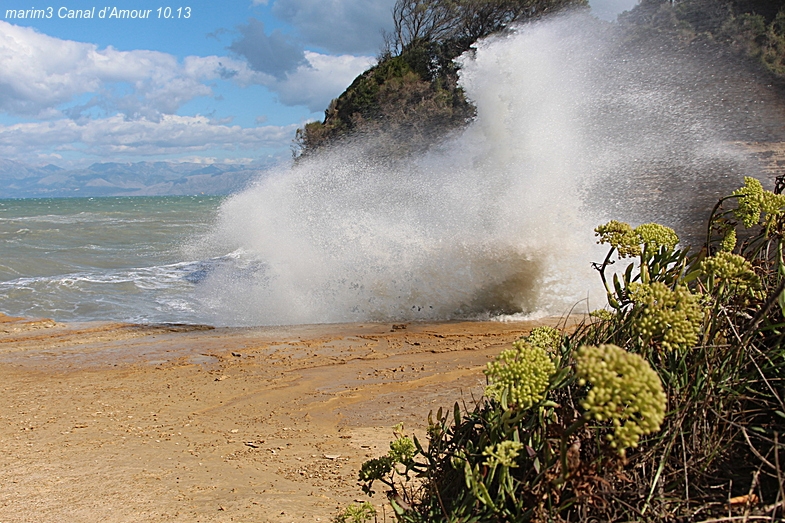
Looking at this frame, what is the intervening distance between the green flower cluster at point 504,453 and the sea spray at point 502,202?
7753mm

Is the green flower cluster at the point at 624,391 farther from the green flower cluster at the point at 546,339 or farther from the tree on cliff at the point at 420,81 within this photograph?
the tree on cliff at the point at 420,81

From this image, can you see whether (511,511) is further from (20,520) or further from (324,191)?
(324,191)

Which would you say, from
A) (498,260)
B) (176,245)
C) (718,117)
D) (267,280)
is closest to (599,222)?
(498,260)

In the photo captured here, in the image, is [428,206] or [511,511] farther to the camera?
[428,206]

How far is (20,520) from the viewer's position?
9.44 feet

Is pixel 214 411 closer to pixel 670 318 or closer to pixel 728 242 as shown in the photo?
pixel 728 242

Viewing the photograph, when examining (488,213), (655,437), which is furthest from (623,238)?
(488,213)

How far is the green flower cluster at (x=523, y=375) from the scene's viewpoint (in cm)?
126

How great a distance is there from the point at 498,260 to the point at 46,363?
601 cm

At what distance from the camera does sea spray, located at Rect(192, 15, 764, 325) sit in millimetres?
9461

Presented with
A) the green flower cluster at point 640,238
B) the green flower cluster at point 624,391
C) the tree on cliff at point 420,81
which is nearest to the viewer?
the green flower cluster at point 624,391

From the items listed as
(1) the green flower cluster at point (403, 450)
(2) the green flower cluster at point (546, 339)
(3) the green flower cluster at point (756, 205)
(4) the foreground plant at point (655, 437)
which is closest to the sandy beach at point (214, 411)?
(1) the green flower cluster at point (403, 450)

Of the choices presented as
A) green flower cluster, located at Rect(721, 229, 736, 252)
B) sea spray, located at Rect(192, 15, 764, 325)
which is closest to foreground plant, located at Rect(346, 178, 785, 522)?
green flower cluster, located at Rect(721, 229, 736, 252)

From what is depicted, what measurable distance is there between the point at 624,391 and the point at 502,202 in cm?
965
